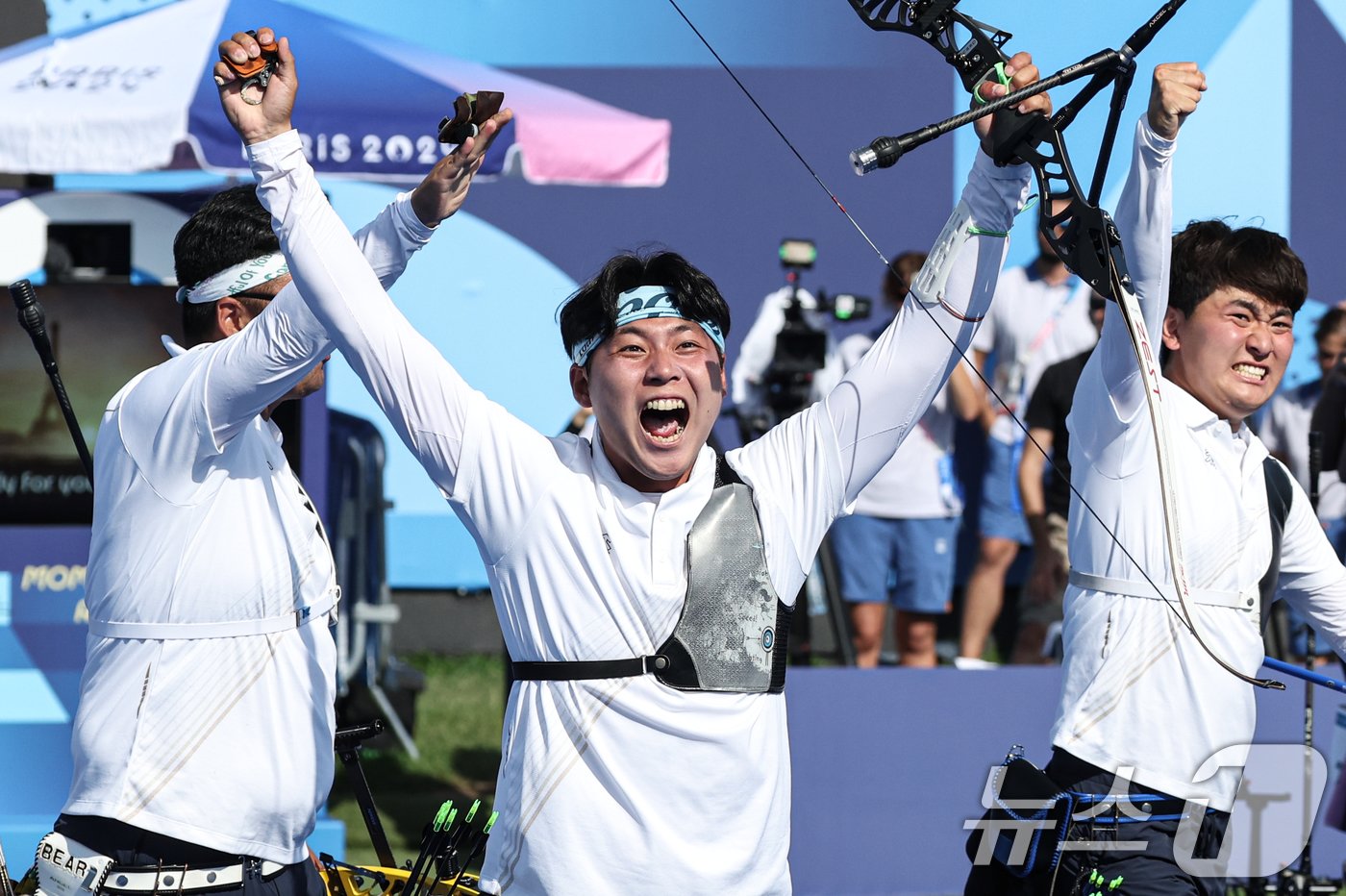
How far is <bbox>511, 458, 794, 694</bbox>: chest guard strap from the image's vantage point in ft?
8.34

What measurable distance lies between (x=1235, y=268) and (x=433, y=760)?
4838 millimetres

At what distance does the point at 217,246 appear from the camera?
3.15 metres

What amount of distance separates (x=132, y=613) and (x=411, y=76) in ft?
13.9

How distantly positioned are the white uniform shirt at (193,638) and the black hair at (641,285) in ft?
1.15

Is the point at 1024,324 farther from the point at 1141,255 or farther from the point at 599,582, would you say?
the point at 599,582

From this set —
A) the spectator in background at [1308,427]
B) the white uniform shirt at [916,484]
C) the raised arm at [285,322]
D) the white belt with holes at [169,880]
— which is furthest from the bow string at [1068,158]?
the spectator in background at [1308,427]

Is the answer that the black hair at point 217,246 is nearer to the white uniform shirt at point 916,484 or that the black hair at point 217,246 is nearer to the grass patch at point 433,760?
the grass patch at point 433,760

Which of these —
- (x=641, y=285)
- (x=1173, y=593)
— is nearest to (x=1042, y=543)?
(x=1173, y=593)

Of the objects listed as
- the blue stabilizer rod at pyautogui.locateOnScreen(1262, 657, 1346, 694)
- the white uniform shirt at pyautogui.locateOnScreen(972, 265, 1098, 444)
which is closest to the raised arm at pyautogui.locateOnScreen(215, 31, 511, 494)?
the blue stabilizer rod at pyautogui.locateOnScreen(1262, 657, 1346, 694)

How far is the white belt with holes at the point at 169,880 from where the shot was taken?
289 centimetres

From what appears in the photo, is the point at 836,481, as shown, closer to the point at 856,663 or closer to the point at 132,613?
the point at 132,613

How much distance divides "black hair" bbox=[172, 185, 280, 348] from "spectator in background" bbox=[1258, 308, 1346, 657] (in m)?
5.90

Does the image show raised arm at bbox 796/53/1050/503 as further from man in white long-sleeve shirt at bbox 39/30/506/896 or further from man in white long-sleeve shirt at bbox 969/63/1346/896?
man in white long-sleeve shirt at bbox 39/30/506/896

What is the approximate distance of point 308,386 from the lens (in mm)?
3264
